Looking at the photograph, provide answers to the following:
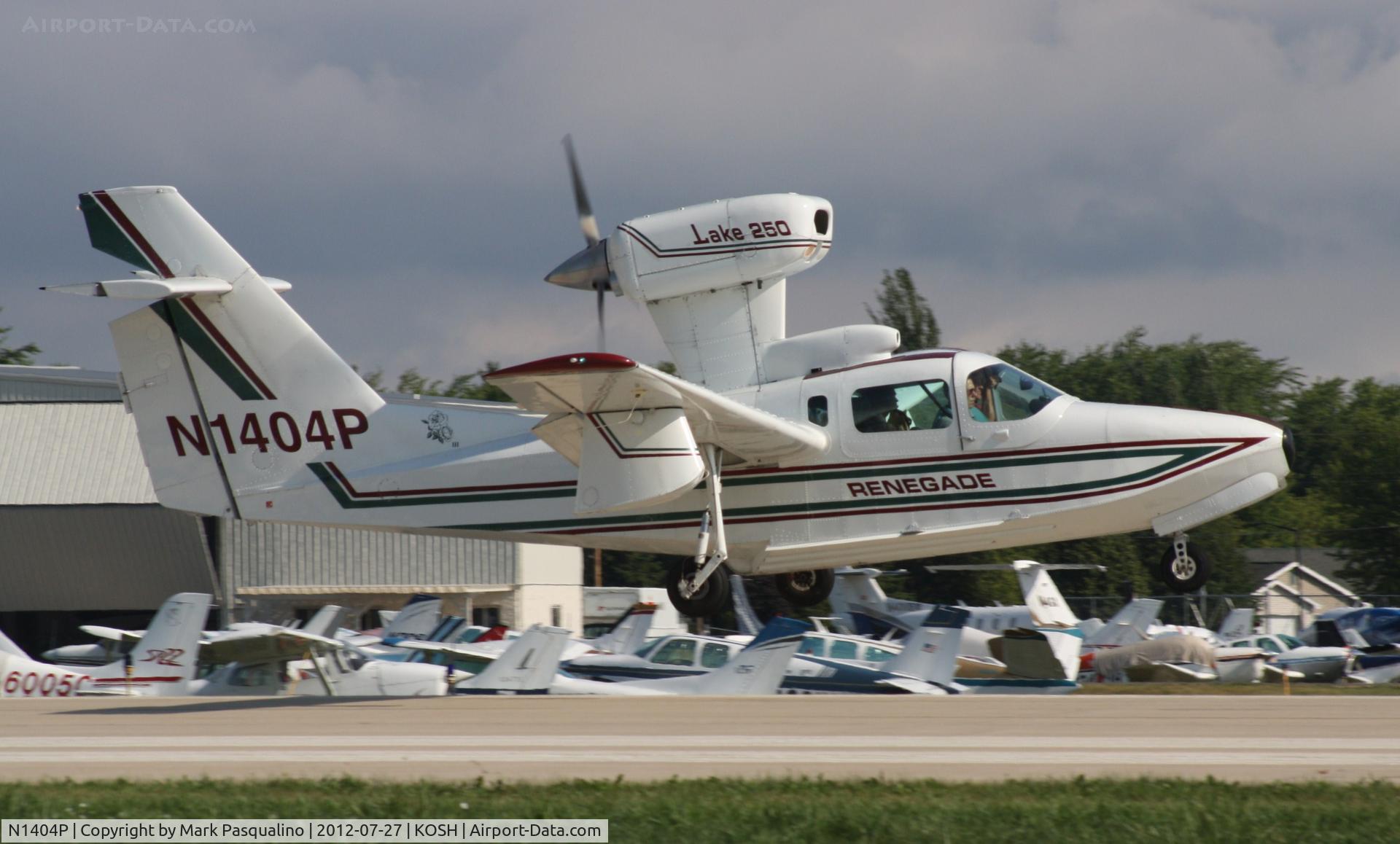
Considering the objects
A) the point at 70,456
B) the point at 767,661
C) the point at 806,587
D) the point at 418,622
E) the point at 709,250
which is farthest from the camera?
the point at 70,456

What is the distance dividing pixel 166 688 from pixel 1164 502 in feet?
42.7

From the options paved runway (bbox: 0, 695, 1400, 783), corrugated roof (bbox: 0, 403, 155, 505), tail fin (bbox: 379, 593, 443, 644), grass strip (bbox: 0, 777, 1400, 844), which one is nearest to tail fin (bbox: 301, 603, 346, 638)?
tail fin (bbox: 379, 593, 443, 644)

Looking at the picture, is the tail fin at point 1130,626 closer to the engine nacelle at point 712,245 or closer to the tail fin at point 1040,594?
the tail fin at point 1040,594

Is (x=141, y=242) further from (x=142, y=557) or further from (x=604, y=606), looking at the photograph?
(x=604, y=606)

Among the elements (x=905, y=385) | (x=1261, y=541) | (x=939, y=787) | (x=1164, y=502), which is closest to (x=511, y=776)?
(x=939, y=787)

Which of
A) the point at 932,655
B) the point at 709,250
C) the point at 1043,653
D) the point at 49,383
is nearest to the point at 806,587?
the point at 932,655

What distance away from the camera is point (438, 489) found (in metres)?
14.8

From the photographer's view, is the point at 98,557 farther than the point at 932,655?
Yes

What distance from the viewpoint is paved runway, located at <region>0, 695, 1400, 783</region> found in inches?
392

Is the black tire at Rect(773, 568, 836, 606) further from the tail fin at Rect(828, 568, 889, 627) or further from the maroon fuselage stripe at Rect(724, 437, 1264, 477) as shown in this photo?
the tail fin at Rect(828, 568, 889, 627)

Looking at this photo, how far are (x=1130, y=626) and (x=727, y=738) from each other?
15.7 meters

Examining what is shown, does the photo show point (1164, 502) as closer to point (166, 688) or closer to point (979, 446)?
point (979, 446)

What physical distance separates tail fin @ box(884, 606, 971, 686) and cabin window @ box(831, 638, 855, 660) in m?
0.62

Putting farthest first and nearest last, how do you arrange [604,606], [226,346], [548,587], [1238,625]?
[604,606] < [548,587] < [1238,625] < [226,346]
